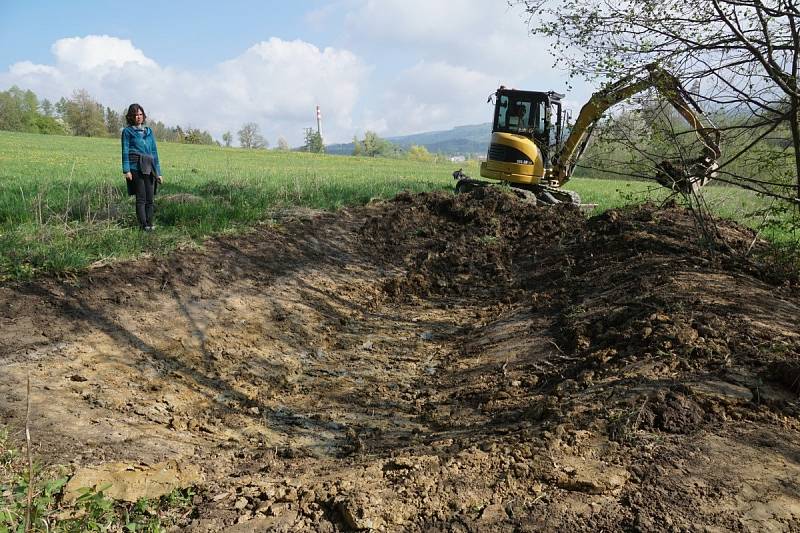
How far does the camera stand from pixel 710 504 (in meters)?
2.31

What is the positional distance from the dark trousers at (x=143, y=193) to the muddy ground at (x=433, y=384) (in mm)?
1173

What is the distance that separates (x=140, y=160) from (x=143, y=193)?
1.50 feet

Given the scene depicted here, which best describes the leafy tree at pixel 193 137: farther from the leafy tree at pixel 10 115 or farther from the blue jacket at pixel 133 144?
the blue jacket at pixel 133 144

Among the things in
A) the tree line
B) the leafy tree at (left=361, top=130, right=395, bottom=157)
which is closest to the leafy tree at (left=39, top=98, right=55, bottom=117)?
the tree line

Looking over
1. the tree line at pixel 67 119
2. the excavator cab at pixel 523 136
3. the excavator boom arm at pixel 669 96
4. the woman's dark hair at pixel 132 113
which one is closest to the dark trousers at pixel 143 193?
the woman's dark hair at pixel 132 113

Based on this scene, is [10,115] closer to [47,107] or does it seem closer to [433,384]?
[47,107]

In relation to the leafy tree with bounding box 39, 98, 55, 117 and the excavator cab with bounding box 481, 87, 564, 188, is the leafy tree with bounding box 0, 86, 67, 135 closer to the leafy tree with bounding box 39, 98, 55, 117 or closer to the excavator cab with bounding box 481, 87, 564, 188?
the leafy tree with bounding box 39, 98, 55, 117

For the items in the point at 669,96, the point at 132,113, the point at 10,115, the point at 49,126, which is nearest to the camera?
the point at 669,96

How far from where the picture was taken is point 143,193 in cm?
704

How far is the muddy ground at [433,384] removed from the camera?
2475 millimetres

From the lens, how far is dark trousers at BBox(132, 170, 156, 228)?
6.96 meters

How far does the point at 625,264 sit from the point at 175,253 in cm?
563

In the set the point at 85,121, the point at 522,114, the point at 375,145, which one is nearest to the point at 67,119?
the point at 85,121

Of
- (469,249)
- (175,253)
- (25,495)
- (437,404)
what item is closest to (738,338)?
(437,404)
